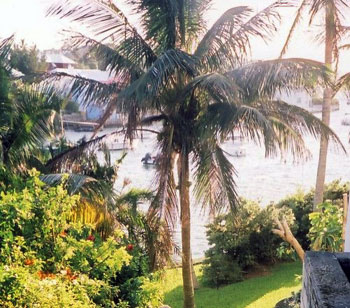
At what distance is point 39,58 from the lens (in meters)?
28.3

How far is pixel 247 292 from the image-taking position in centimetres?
1139

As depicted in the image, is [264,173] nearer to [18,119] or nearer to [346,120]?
[346,120]

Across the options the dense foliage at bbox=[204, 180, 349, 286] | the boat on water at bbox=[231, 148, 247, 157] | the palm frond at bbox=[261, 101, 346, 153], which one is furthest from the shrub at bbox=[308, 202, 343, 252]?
the boat on water at bbox=[231, 148, 247, 157]

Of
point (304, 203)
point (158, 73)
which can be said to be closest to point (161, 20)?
point (158, 73)

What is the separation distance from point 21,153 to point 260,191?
11649 mm

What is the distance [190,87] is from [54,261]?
11.6 feet

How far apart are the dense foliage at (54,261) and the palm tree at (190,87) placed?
2039 millimetres

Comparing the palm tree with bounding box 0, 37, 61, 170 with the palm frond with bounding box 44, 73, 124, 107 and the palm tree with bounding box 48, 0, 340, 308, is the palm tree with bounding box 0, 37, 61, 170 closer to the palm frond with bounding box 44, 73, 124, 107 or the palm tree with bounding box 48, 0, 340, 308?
the palm frond with bounding box 44, 73, 124, 107

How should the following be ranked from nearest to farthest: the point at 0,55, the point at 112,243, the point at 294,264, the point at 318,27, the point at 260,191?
1. the point at 112,243
2. the point at 0,55
3. the point at 318,27
4. the point at 294,264
5. the point at 260,191

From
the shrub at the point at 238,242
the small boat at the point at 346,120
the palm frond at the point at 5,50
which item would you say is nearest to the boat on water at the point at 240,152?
the small boat at the point at 346,120

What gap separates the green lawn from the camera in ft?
34.7

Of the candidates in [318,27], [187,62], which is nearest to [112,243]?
[187,62]

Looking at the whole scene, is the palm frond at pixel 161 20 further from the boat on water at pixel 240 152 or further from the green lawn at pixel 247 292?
the boat on water at pixel 240 152

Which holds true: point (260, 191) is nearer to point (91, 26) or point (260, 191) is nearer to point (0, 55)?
point (91, 26)
